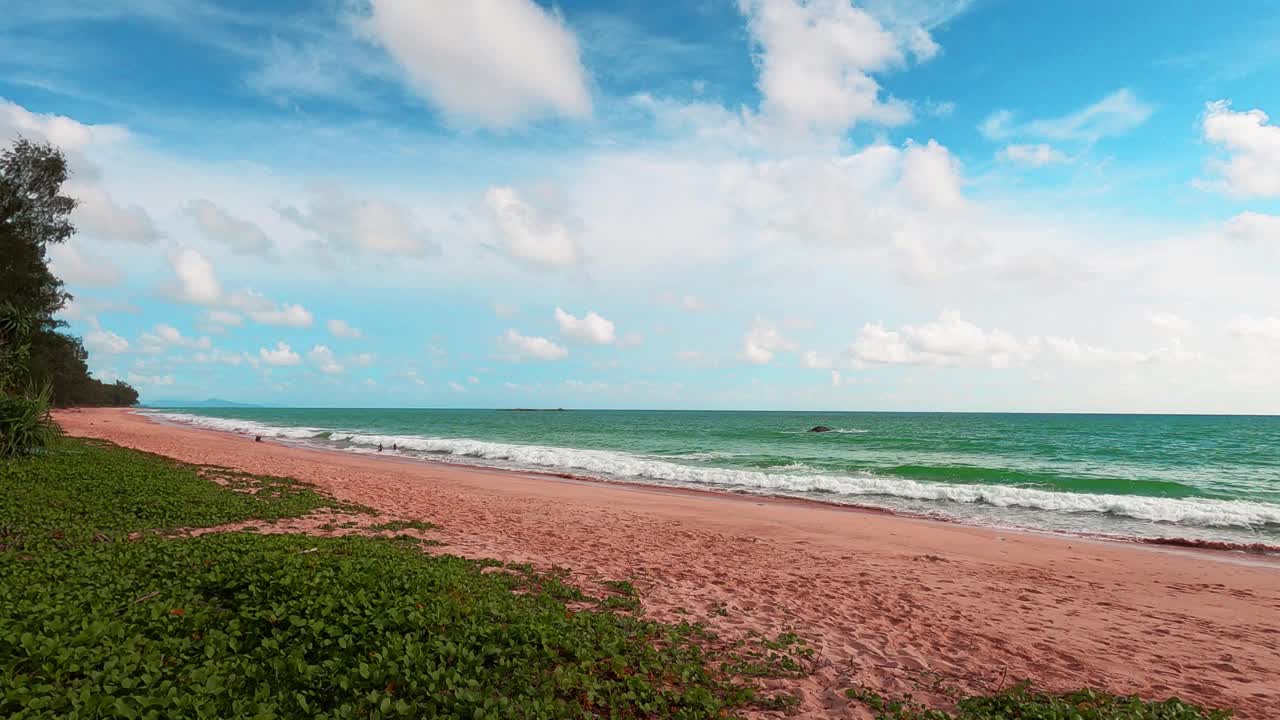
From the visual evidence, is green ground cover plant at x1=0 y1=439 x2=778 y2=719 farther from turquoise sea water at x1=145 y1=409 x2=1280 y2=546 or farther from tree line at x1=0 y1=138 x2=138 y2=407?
tree line at x1=0 y1=138 x2=138 y2=407

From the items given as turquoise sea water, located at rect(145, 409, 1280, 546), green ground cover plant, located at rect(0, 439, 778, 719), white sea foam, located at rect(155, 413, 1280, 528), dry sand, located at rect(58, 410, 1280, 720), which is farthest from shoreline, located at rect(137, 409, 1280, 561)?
green ground cover plant, located at rect(0, 439, 778, 719)

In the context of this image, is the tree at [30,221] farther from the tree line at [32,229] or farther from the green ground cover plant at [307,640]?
the green ground cover plant at [307,640]

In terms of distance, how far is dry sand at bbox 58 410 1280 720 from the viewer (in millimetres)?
7133

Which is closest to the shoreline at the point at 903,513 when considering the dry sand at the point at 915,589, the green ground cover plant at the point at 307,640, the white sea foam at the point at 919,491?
the dry sand at the point at 915,589

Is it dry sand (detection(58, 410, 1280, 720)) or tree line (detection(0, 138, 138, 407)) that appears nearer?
dry sand (detection(58, 410, 1280, 720))

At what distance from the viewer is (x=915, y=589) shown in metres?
10.5

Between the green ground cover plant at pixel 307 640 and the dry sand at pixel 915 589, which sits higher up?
the green ground cover plant at pixel 307 640

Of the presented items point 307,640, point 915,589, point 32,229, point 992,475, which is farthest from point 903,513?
point 32,229

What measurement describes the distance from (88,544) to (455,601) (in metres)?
6.25

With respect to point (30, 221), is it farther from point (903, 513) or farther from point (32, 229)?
point (903, 513)

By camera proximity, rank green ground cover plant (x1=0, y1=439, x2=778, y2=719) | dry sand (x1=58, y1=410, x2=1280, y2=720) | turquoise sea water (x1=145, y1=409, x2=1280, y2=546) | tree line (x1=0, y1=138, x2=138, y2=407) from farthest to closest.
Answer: tree line (x1=0, y1=138, x2=138, y2=407) → turquoise sea water (x1=145, y1=409, x2=1280, y2=546) → dry sand (x1=58, y1=410, x2=1280, y2=720) → green ground cover plant (x1=0, y1=439, x2=778, y2=719)

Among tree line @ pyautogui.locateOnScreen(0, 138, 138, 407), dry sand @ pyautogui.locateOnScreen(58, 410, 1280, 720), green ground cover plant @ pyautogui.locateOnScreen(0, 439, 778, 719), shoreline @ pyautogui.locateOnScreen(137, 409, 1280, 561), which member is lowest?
shoreline @ pyautogui.locateOnScreen(137, 409, 1280, 561)

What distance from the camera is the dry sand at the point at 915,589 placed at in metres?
7.13

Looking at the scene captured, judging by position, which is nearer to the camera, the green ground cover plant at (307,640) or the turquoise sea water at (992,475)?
the green ground cover plant at (307,640)
